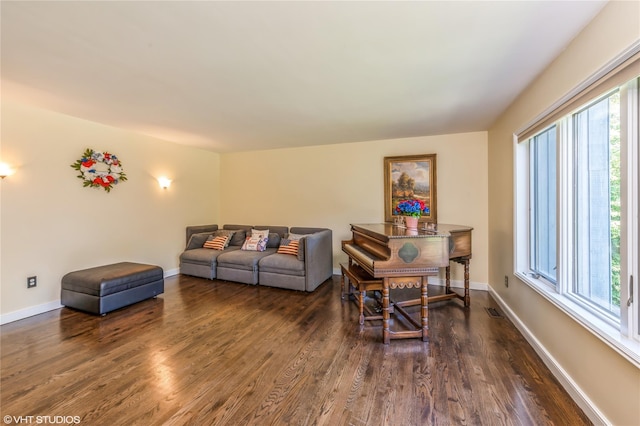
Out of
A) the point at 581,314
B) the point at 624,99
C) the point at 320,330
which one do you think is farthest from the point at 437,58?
the point at 320,330

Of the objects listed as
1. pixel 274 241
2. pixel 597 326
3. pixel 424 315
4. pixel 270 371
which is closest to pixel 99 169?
pixel 274 241

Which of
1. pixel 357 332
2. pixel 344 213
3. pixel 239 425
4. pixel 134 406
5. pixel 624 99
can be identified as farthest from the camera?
pixel 344 213

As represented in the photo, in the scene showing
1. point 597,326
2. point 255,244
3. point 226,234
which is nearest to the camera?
point 597,326

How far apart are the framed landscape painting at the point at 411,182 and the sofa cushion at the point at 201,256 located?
301cm

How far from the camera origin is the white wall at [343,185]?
4.12m

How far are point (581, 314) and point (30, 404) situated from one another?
371 centimetres

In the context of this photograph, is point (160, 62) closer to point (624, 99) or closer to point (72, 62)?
point (72, 62)

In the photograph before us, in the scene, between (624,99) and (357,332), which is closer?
(624,99)

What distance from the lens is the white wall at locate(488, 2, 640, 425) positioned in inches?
53.3

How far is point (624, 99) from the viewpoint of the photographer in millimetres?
1451

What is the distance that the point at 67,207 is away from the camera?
3465 millimetres

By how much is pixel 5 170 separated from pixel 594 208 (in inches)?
219

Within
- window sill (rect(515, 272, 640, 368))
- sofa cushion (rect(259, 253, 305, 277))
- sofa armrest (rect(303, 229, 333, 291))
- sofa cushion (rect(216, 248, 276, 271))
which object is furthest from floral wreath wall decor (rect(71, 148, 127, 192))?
window sill (rect(515, 272, 640, 368))

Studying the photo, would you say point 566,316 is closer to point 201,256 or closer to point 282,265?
point 282,265
